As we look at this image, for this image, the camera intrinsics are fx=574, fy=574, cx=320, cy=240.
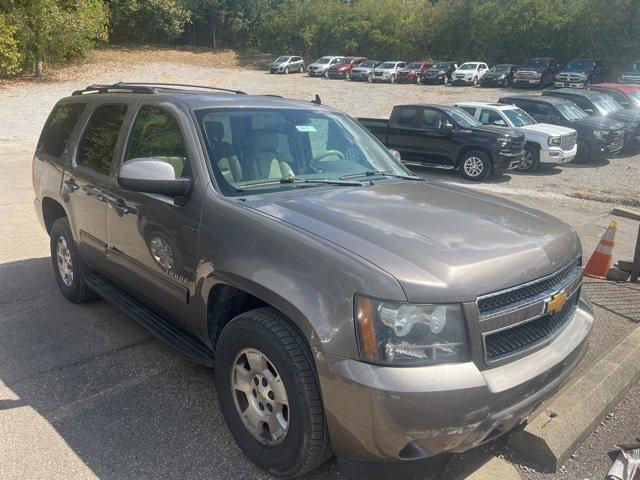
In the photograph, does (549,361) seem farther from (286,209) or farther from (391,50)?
(391,50)

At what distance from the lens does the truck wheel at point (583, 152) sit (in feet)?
55.6

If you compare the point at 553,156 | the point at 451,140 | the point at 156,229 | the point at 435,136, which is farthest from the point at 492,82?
Answer: the point at 156,229

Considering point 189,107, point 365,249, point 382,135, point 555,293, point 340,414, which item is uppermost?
point 189,107

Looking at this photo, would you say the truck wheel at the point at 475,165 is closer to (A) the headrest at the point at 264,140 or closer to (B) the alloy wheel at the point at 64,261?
(B) the alloy wheel at the point at 64,261

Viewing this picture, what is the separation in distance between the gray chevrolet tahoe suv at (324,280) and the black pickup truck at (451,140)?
34.5 ft

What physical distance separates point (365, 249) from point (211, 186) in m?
1.15

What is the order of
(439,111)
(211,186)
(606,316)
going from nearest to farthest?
(211,186) → (606,316) → (439,111)

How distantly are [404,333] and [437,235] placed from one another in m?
0.61

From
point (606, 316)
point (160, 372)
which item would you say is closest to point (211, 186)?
point (160, 372)

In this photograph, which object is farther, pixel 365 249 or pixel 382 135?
pixel 382 135

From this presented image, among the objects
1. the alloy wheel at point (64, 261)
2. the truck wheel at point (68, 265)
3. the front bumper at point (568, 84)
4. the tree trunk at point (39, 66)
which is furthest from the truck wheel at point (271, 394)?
the front bumper at point (568, 84)

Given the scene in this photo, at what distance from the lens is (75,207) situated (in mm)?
4648

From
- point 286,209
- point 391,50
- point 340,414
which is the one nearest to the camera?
point 340,414

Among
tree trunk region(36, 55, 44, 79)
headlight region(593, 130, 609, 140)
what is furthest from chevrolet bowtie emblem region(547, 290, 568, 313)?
tree trunk region(36, 55, 44, 79)
